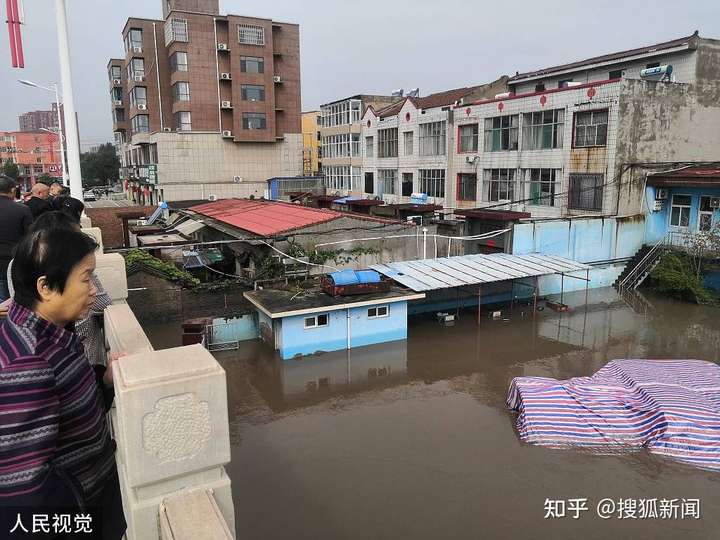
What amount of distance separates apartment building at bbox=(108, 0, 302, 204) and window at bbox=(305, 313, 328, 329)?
2800 cm

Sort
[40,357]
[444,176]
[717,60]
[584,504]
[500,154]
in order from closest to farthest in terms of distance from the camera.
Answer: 1. [40,357]
2. [584,504]
3. [717,60]
4. [500,154]
5. [444,176]

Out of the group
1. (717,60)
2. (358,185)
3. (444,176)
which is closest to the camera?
(717,60)

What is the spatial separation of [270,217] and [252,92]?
2240 centimetres

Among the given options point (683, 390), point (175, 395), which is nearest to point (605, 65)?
point (683, 390)

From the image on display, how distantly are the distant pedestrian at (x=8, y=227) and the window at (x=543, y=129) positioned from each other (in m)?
23.0

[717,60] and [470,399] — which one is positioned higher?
[717,60]

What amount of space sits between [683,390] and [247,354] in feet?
37.2

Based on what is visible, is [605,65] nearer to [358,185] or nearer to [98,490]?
[358,185]

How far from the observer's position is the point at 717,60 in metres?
23.7

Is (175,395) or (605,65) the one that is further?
(605,65)

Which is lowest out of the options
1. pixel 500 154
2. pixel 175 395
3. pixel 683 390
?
pixel 683 390

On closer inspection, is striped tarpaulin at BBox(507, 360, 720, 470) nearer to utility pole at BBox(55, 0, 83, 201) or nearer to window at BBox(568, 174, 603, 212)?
utility pole at BBox(55, 0, 83, 201)

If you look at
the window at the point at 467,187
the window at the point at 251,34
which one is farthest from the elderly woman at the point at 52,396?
the window at the point at 251,34

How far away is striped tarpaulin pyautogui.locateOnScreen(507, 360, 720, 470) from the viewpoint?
31.8ft
